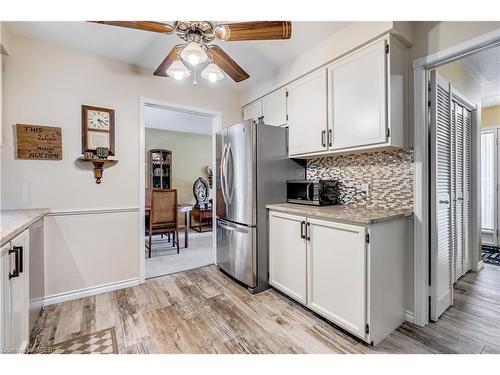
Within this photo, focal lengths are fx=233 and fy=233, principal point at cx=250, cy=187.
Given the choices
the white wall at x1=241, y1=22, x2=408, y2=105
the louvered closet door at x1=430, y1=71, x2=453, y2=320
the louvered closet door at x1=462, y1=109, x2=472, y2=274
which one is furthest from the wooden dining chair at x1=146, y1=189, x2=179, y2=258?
the louvered closet door at x1=462, y1=109, x2=472, y2=274

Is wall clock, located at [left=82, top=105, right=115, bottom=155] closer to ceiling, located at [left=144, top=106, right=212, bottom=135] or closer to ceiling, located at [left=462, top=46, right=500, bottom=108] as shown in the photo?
ceiling, located at [left=144, top=106, right=212, bottom=135]

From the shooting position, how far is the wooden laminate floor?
5.38 ft

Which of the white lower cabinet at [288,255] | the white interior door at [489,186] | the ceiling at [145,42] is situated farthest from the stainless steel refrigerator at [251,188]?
the white interior door at [489,186]

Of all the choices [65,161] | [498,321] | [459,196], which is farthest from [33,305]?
Result: [459,196]

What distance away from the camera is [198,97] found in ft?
10.2

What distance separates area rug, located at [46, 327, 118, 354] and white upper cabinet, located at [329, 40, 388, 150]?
2.36m

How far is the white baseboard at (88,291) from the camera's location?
2236 millimetres

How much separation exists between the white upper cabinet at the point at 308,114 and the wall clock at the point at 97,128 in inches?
76.5

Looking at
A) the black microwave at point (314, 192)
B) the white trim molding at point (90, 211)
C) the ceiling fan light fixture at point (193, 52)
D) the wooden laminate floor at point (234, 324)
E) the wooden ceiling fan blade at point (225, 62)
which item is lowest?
the wooden laminate floor at point (234, 324)

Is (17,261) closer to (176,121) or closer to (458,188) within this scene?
(458,188)

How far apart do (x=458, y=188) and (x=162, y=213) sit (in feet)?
12.9

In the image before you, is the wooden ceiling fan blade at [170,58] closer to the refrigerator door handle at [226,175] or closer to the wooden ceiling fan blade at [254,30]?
the wooden ceiling fan blade at [254,30]
